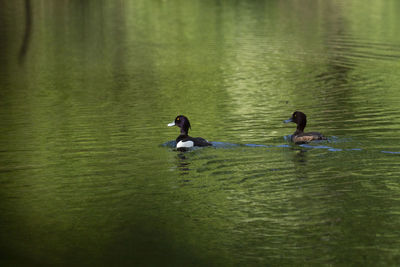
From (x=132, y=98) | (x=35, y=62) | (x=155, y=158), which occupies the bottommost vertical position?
(x=155, y=158)

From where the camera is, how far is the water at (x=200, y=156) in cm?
1086

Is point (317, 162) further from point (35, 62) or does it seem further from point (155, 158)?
point (35, 62)

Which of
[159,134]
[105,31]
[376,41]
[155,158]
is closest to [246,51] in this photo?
[376,41]

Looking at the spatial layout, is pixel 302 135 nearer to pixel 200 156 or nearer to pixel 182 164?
pixel 200 156

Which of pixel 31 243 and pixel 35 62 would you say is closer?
pixel 31 243

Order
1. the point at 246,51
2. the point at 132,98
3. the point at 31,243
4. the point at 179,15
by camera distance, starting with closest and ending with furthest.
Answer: the point at 31,243 → the point at 132,98 → the point at 246,51 → the point at 179,15

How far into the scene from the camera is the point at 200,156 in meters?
16.2

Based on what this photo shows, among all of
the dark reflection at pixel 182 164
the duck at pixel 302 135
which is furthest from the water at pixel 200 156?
the duck at pixel 302 135

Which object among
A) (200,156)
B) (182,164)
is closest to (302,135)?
(200,156)

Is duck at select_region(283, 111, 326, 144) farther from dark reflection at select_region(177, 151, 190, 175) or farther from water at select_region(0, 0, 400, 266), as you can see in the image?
dark reflection at select_region(177, 151, 190, 175)

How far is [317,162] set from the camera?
15188mm

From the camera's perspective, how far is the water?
1086 centimetres

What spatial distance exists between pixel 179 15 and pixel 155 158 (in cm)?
4648

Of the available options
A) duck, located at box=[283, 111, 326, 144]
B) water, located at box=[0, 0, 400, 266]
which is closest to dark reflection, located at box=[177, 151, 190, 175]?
water, located at box=[0, 0, 400, 266]
